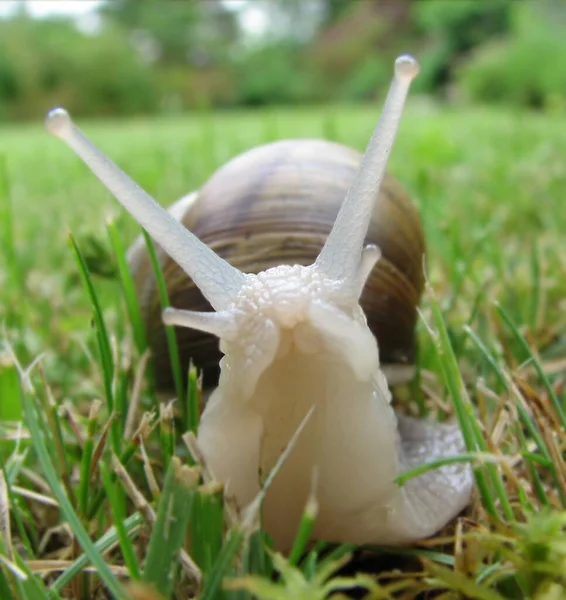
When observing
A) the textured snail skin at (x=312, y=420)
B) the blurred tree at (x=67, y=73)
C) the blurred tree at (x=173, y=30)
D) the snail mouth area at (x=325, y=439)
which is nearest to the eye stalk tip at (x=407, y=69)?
the textured snail skin at (x=312, y=420)

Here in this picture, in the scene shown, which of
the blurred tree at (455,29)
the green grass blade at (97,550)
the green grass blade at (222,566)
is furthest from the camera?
the blurred tree at (455,29)

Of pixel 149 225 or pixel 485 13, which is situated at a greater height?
pixel 485 13

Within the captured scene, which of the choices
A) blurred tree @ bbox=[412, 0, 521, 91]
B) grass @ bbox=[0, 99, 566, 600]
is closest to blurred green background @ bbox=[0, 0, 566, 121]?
blurred tree @ bbox=[412, 0, 521, 91]

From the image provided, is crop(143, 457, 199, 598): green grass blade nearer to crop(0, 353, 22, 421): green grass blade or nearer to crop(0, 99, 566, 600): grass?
crop(0, 99, 566, 600): grass

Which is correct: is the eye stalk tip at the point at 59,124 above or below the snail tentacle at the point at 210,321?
above

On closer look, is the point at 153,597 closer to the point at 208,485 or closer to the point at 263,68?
the point at 208,485

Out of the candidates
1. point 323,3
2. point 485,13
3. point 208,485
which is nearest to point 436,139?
point 208,485

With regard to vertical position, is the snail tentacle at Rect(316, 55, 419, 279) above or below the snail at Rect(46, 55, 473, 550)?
above

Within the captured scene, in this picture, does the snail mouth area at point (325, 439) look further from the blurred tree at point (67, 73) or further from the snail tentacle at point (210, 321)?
the blurred tree at point (67, 73)
